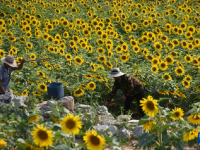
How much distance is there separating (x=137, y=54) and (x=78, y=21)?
2768 mm

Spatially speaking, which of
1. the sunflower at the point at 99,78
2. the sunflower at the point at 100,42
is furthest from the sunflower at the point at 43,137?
the sunflower at the point at 100,42

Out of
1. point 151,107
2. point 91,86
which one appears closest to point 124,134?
point 151,107

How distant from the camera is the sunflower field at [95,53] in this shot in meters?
6.52

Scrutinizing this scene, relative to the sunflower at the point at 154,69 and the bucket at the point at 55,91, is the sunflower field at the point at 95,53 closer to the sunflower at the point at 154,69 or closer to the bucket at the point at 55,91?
the sunflower at the point at 154,69

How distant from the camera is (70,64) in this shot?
775 centimetres

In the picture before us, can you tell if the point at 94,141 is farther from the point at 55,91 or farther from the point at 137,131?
the point at 55,91

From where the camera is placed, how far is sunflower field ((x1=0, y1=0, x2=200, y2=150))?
6520 millimetres

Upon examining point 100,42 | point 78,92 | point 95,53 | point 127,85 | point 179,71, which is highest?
point 100,42

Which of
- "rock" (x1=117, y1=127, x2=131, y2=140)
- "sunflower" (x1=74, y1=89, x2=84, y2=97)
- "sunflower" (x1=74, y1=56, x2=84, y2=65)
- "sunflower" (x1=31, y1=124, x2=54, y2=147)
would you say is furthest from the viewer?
"sunflower" (x1=74, y1=56, x2=84, y2=65)

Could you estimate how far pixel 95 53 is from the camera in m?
9.26

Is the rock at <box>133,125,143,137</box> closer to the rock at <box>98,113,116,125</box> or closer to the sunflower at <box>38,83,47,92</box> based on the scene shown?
the rock at <box>98,113,116,125</box>

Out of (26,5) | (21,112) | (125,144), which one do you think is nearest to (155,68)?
(125,144)

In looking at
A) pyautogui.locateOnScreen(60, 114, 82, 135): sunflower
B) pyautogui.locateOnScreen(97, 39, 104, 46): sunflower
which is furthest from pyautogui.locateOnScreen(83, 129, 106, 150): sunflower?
pyautogui.locateOnScreen(97, 39, 104, 46): sunflower

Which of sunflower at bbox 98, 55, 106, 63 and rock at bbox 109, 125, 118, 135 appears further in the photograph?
sunflower at bbox 98, 55, 106, 63
